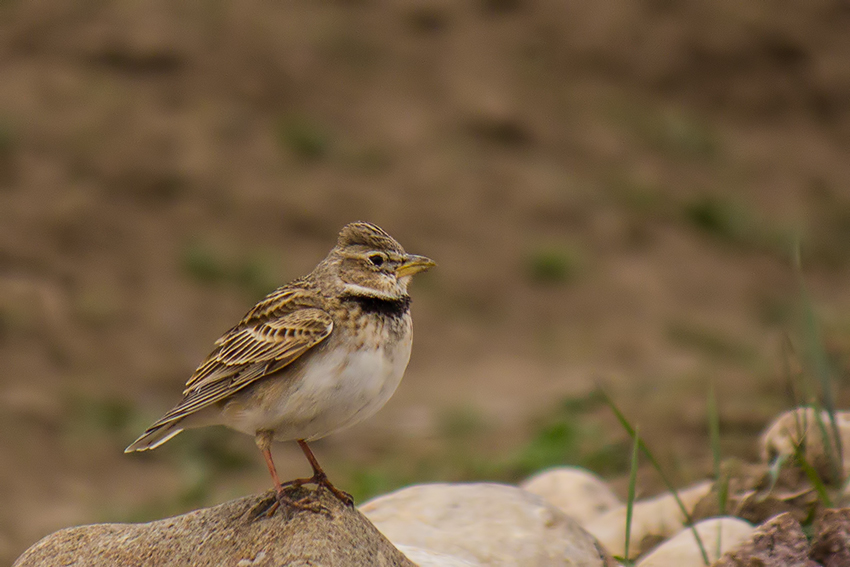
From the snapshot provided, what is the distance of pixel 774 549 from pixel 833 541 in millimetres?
316

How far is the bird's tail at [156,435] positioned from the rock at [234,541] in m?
0.42

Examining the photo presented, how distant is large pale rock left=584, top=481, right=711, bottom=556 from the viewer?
6.05 m

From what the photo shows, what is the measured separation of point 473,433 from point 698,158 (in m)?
7.71

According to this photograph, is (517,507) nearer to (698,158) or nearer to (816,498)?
(816,498)

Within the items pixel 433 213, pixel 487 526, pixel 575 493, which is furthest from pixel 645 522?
pixel 433 213

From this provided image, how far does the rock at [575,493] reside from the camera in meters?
6.72

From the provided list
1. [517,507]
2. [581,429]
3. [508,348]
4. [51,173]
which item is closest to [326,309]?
[517,507]

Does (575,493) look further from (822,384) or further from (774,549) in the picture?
(774,549)

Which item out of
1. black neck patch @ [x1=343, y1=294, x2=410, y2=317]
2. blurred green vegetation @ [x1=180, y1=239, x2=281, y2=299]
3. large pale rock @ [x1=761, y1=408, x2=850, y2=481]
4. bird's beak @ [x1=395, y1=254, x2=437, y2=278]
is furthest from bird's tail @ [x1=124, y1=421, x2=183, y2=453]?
blurred green vegetation @ [x1=180, y1=239, x2=281, y2=299]

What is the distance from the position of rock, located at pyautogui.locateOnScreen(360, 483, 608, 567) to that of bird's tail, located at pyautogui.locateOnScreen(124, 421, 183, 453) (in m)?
1.35

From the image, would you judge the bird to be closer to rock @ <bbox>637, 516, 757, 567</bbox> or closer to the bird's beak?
the bird's beak

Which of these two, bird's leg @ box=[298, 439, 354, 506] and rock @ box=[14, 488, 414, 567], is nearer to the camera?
rock @ box=[14, 488, 414, 567]

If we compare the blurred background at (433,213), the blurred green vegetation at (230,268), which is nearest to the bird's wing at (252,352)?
the blurred background at (433,213)

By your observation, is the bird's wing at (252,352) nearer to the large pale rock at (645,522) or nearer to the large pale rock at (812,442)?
the large pale rock at (645,522)
